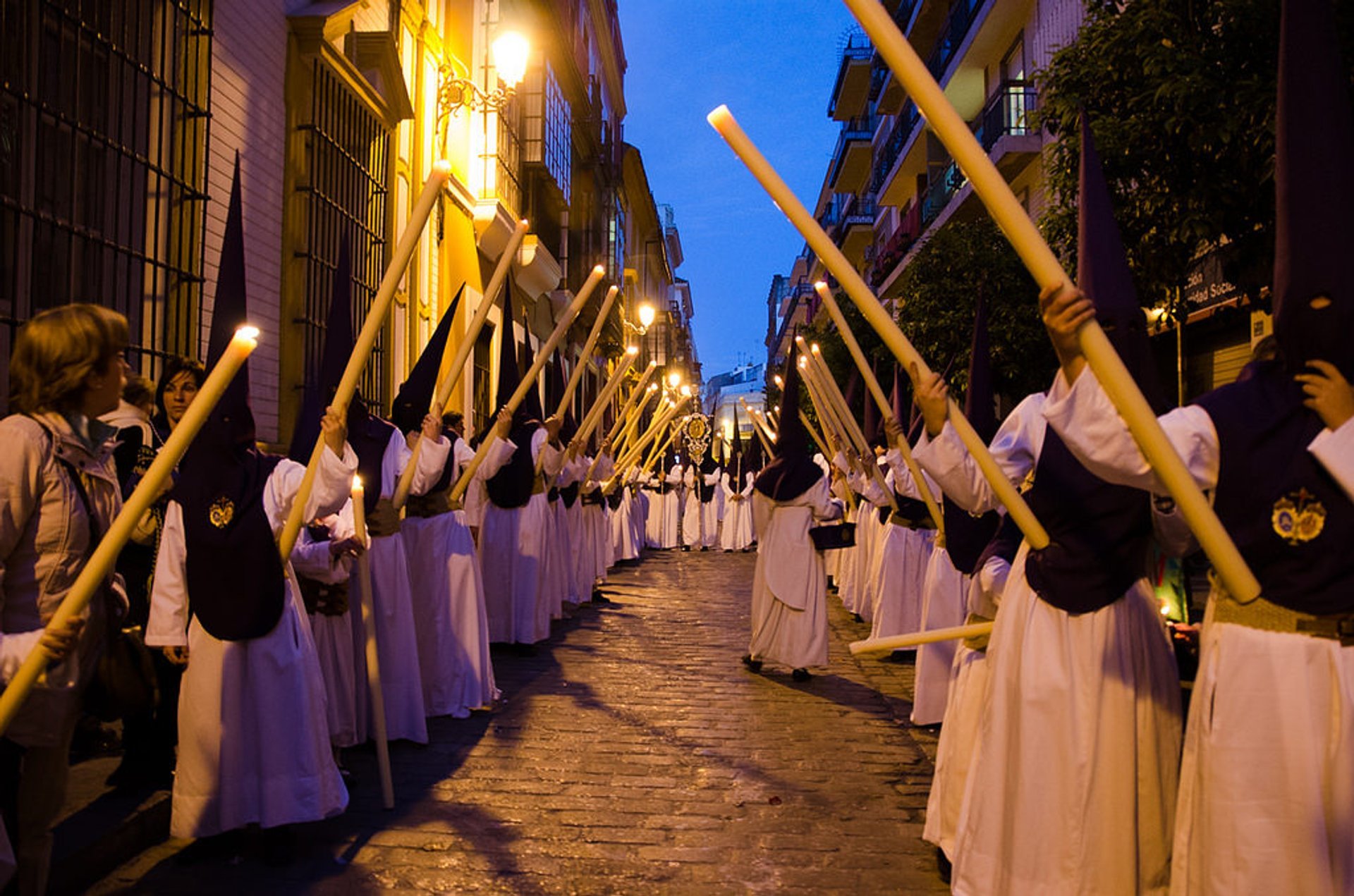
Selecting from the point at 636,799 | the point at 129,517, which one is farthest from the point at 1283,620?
the point at 636,799

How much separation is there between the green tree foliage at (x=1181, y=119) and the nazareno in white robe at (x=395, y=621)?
13.9ft

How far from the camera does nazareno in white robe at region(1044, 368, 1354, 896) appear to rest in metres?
2.72

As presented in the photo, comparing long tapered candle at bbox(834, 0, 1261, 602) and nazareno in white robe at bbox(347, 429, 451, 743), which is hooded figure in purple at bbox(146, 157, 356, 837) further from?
long tapered candle at bbox(834, 0, 1261, 602)

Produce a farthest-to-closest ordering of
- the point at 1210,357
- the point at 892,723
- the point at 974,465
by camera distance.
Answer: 1. the point at 1210,357
2. the point at 892,723
3. the point at 974,465

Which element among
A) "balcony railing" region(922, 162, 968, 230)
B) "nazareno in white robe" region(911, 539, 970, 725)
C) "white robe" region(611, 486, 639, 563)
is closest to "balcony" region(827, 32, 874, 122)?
"balcony railing" region(922, 162, 968, 230)

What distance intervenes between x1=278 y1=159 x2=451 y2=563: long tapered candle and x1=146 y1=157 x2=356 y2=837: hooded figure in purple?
0.25 ft

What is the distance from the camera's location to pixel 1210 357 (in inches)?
598

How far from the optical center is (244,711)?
4516 mm

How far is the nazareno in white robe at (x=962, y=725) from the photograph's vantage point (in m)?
4.44

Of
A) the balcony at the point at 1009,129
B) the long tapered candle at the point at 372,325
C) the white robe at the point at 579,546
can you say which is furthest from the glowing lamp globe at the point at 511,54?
the balcony at the point at 1009,129

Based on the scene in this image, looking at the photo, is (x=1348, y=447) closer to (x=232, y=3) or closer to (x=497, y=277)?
(x=497, y=277)

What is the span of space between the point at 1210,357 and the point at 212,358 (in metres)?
14.0

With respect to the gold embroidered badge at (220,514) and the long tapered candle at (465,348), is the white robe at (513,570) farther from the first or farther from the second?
the gold embroidered badge at (220,514)

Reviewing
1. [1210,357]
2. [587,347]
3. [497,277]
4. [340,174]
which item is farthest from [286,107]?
[1210,357]
